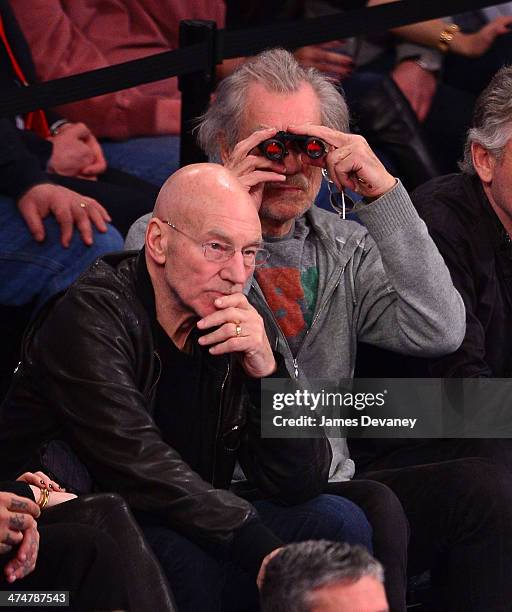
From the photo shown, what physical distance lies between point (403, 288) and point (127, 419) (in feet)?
2.48

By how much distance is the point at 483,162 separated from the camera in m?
3.30

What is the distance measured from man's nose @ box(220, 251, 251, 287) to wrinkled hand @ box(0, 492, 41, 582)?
1.91ft

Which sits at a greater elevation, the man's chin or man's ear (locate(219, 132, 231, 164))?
man's ear (locate(219, 132, 231, 164))

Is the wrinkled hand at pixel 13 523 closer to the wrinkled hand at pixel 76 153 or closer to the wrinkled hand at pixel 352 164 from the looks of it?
the wrinkled hand at pixel 352 164

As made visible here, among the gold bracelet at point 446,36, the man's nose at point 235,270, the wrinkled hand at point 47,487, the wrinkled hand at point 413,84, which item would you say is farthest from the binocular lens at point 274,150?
the gold bracelet at point 446,36

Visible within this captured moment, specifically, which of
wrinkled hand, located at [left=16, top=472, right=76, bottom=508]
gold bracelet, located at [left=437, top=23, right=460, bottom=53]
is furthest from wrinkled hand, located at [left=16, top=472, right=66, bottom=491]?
gold bracelet, located at [left=437, top=23, right=460, bottom=53]

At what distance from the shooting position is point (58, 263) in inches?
129

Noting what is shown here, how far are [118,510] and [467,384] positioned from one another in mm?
973

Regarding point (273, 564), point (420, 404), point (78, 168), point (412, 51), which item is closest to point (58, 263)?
point (78, 168)

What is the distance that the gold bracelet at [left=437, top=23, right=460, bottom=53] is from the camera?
14.7 ft

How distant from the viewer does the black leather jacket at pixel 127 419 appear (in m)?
2.53

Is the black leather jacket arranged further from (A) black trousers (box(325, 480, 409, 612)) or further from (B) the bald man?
(A) black trousers (box(325, 480, 409, 612))

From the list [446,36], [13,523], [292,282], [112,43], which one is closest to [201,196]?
[292,282]

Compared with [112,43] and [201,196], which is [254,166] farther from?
[112,43]
